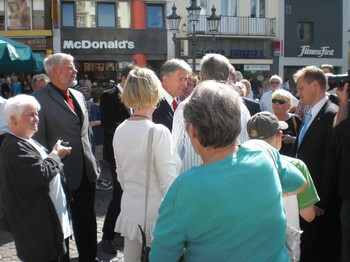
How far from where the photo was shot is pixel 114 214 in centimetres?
461

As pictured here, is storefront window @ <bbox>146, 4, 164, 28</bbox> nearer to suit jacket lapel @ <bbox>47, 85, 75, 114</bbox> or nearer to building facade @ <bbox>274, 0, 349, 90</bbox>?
building facade @ <bbox>274, 0, 349, 90</bbox>

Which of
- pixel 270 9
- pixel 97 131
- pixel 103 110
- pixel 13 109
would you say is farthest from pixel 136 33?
pixel 13 109

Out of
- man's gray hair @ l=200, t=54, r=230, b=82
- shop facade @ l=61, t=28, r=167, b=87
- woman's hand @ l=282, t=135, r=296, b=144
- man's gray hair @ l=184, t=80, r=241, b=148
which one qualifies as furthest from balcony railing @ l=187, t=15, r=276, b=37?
man's gray hair @ l=184, t=80, r=241, b=148

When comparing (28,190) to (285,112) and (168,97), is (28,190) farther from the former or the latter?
(285,112)

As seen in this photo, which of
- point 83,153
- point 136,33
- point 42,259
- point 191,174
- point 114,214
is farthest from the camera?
point 136,33

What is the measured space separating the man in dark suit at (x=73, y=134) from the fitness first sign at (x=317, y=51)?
23422mm

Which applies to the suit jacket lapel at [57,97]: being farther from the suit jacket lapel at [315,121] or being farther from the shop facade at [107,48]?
the shop facade at [107,48]

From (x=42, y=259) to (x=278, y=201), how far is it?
197 cm

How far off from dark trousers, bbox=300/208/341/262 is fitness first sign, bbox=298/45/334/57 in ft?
75.2

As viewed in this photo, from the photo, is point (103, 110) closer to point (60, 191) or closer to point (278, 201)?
point (60, 191)

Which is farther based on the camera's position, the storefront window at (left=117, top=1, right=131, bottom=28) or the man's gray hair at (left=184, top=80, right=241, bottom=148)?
the storefront window at (left=117, top=1, right=131, bottom=28)

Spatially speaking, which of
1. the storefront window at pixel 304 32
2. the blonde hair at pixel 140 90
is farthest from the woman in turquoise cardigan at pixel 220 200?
the storefront window at pixel 304 32

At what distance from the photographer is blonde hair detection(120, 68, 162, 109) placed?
2900 millimetres

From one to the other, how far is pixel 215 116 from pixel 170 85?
2.02 metres
